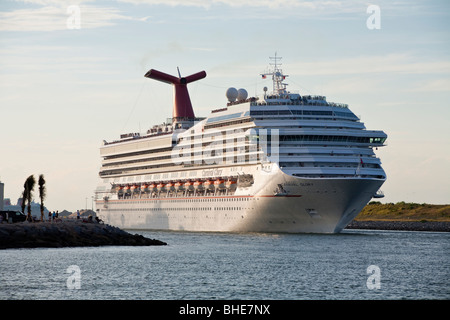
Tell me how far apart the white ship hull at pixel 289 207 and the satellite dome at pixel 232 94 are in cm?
1150

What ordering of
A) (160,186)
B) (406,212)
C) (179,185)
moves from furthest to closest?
(406,212) < (160,186) < (179,185)

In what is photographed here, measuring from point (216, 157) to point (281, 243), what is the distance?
23.0 m

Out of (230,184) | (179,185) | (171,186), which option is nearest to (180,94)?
(171,186)

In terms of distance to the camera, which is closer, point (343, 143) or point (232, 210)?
point (343, 143)

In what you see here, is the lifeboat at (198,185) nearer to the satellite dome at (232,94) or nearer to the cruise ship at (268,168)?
the cruise ship at (268,168)

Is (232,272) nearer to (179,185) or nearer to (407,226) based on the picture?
(179,185)

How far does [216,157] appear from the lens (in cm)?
8450

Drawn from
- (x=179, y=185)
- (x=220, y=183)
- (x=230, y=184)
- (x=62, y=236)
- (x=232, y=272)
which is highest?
(x=179, y=185)

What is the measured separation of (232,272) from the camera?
43844 mm

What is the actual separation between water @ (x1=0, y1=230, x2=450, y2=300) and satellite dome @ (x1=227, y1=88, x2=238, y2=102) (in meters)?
28.8

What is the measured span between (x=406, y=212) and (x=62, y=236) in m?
88.5

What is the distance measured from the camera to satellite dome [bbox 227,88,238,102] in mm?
90000
